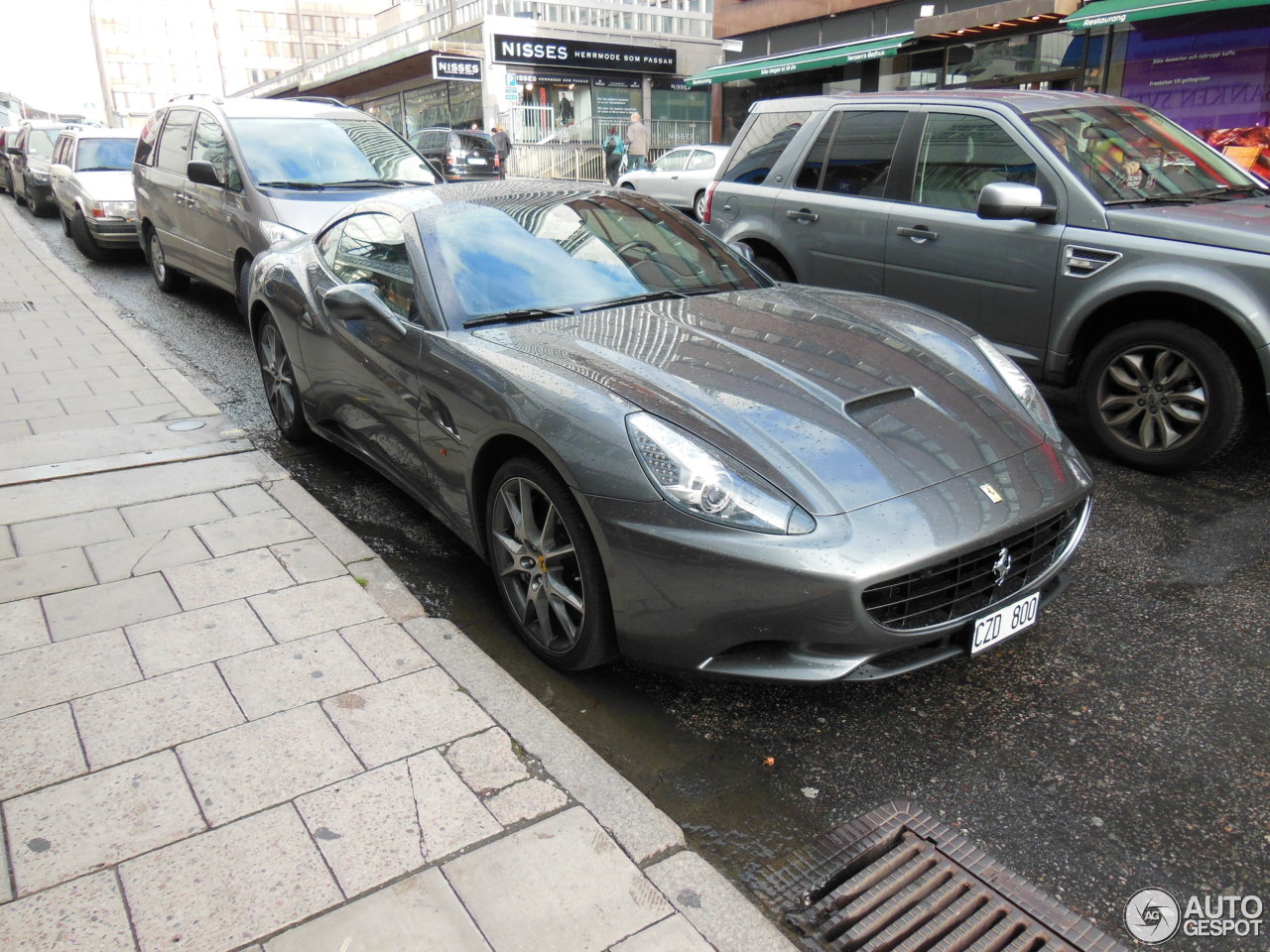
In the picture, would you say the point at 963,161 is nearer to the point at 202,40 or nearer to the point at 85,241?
the point at 85,241

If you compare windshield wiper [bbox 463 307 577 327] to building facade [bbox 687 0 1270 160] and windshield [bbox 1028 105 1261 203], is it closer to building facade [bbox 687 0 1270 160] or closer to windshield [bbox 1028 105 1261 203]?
windshield [bbox 1028 105 1261 203]

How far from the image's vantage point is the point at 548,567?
3039 mm

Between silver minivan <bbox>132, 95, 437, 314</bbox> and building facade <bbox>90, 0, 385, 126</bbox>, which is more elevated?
building facade <bbox>90, 0, 385, 126</bbox>

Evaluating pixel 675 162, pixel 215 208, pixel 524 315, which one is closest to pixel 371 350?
pixel 524 315

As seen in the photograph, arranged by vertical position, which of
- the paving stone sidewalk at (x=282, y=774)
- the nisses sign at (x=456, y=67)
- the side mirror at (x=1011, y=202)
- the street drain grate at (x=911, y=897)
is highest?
the nisses sign at (x=456, y=67)

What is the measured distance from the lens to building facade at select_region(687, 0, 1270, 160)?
12.2m

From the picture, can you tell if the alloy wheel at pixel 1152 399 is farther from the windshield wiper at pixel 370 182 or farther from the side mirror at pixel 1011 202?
the windshield wiper at pixel 370 182

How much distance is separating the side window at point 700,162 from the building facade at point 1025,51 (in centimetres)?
387

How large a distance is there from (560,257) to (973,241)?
8.51ft

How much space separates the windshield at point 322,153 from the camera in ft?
25.1

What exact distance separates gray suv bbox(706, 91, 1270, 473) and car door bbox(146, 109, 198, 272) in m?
5.59

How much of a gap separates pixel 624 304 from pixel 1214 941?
8.82 feet

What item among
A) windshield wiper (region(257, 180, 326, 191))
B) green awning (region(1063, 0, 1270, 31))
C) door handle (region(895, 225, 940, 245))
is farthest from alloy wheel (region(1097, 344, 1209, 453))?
green awning (region(1063, 0, 1270, 31))

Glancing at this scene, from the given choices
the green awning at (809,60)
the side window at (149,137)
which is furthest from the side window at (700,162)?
the side window at (149,137)
